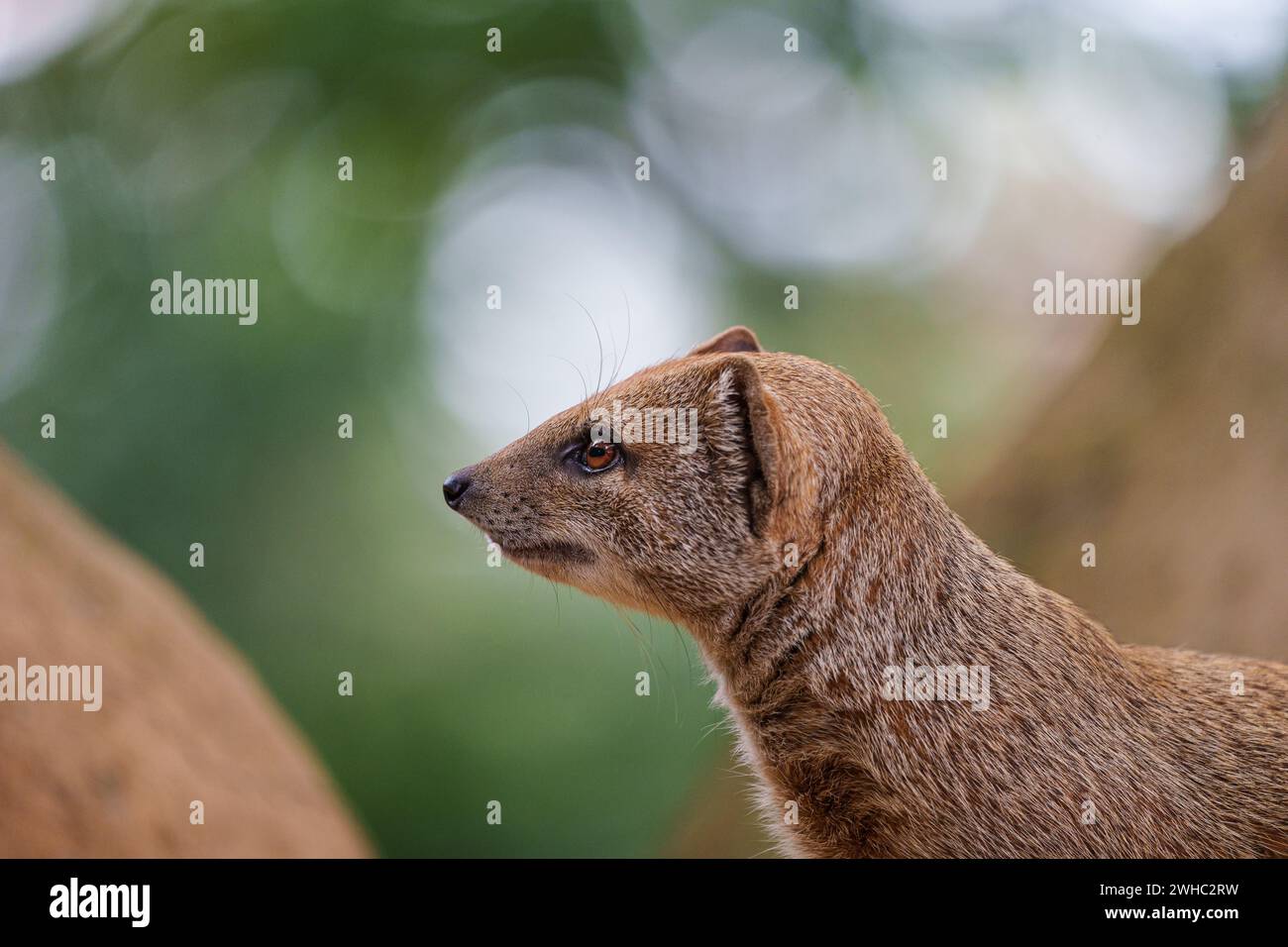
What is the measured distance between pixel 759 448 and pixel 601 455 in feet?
1.48

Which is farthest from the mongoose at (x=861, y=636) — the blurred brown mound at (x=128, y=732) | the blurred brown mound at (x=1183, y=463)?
the blurred brown mound at (x=128, y=732)

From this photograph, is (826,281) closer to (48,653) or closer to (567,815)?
(567,815)

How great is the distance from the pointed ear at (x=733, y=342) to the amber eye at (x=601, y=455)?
23.8 inches

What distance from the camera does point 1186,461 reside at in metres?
4.41

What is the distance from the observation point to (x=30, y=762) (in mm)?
3129

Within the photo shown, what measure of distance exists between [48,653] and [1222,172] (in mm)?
5322

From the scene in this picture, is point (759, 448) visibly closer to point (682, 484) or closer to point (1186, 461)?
point (682, 484)

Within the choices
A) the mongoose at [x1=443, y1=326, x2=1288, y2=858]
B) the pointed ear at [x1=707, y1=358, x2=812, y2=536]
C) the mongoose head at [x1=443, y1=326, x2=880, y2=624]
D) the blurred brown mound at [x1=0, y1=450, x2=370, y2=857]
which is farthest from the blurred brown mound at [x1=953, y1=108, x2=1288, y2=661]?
the blurred brown mound at [x1=0, y1=450, x2=370, y2=857]

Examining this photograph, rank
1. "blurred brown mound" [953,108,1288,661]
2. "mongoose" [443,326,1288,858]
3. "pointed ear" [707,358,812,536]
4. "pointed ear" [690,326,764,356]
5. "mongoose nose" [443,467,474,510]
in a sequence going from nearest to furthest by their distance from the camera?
"mongoose" [443,326,1288,858] < "pointed ear" [707,358,812,536] < "mongoose nose" [443,467,474,510] < "pointed ear" [690,326,764,356] < "blurred brown mound" [953,108,1288,661]

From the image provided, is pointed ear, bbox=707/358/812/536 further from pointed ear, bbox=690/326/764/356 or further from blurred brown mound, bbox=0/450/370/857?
blurred brown mound, bbox=0/450/370/857

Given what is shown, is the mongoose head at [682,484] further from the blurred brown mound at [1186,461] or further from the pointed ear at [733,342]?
the blurred brown mound at [1186,461]

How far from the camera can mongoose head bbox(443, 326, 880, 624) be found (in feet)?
8.44

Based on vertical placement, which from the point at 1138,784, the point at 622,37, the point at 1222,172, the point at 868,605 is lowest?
the point at 1138,784
